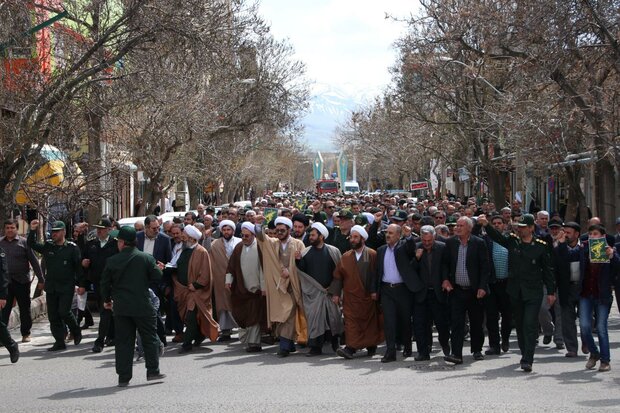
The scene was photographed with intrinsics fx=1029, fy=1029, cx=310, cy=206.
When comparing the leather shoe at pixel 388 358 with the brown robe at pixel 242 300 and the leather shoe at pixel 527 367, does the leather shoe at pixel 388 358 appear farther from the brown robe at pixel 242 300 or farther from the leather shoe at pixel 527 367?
the brown robe at pixel 242 300

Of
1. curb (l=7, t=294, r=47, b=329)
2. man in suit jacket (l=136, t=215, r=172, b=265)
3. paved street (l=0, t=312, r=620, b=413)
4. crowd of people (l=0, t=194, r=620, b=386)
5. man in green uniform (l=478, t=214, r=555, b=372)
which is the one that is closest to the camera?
paved street (l=0, t=312, r=620, b=413)

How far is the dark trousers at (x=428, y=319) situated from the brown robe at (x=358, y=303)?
64cm

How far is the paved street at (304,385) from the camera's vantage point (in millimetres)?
9344

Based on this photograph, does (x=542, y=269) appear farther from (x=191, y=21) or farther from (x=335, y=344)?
(x=191, y=21)

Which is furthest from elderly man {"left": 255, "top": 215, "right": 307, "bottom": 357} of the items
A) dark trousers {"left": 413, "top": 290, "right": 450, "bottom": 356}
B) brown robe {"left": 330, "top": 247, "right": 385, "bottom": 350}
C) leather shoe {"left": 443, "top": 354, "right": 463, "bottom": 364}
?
leather shoe {"left": 443, "top": 354, "right": 463, "bottom": 364}

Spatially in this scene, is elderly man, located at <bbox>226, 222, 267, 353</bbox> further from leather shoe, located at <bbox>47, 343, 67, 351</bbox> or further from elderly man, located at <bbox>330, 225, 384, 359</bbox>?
leather shoe, located at <bbox>47, 343, 67, 351</bbox>

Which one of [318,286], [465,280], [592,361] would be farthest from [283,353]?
[592,361]

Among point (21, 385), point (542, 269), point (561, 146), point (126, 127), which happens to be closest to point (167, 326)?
point (21, 385)

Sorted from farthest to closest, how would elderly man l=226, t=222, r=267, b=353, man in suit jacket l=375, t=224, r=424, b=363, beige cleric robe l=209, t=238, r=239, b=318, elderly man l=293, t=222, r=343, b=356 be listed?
beige cleric robe l=209, t=238, r=239, b=318, elderly man l=226, t=222, r=267, b=353, elderly man l=293, t=222, r=343, b=356, man in suit jacket l=375, t=224, r=424, b=363

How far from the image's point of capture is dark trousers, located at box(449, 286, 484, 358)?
1210 cm

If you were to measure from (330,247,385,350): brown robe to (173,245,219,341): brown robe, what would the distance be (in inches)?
69.0

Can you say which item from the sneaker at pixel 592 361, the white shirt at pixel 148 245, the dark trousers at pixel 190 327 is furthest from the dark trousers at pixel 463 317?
the white shirt at pixel 148 245

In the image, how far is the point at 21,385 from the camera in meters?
10.9

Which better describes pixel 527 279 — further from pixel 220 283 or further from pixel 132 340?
pixel 220 283
